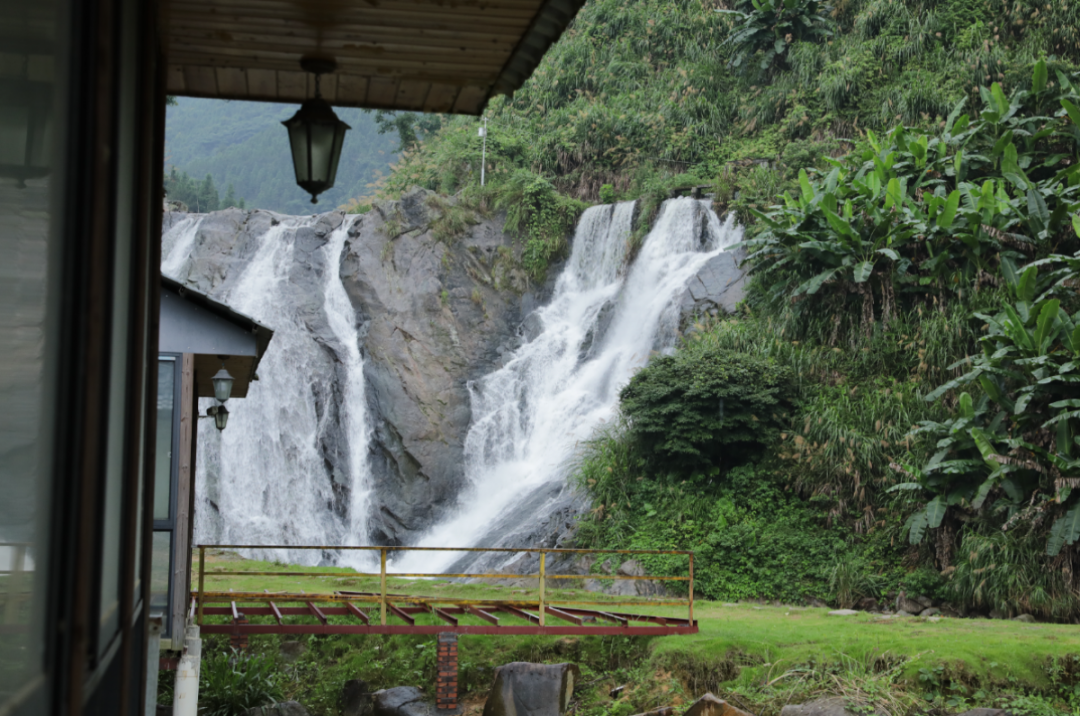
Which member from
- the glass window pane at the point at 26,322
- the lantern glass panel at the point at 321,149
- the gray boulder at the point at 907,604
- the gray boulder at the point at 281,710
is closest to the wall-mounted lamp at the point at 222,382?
the gray boulder at the point at 281,710

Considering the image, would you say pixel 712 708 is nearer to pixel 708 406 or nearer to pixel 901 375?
pixel 708 406

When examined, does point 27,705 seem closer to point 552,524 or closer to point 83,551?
point 83,551

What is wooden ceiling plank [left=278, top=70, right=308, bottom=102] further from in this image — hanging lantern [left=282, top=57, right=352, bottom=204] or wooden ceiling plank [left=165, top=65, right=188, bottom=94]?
wooden ceiling plank [left=165, top=65, right=188, bottom=94]

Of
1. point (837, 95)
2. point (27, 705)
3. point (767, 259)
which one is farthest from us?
point (837, 95)

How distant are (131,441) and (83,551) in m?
1.16

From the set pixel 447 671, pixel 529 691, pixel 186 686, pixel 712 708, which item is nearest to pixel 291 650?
pixel 447 671

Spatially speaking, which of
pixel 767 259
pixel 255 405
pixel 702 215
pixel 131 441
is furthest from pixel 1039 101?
pixel 131 441

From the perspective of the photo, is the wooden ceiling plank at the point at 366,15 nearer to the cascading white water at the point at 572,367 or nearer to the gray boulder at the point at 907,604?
the gray boulder at the point at 907,604

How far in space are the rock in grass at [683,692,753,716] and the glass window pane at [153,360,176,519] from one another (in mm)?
5684

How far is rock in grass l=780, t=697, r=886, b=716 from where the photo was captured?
32.8 ft

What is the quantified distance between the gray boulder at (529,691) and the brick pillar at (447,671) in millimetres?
454

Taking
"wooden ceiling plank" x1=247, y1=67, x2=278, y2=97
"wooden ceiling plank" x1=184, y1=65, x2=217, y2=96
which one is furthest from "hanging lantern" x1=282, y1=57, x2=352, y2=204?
"wooden ceiling plank" x1=184, y1=65, x2=217, y2=96

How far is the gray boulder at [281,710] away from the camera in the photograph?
11133 millimetres

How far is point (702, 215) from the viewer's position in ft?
86.0
